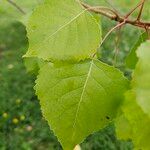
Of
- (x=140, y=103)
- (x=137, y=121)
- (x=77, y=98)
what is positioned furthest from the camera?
(x=77, y=98)

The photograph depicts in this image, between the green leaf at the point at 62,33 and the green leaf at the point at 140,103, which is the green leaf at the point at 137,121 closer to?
the green leaf at the point at 140,103

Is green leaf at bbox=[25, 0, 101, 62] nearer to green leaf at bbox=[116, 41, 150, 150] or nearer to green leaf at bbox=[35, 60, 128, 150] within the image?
green leaf at bbox=[35, 60, 128, 150]

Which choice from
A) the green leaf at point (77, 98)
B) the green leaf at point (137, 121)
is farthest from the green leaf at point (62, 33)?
the green leaf at point (137, 121)

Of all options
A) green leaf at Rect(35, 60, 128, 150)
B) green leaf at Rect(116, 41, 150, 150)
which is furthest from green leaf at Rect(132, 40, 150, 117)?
green leaf at Rect(35, 60, 128, 150)

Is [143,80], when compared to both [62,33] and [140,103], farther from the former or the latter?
[62,33]

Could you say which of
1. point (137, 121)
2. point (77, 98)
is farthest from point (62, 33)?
point (137, 121)
